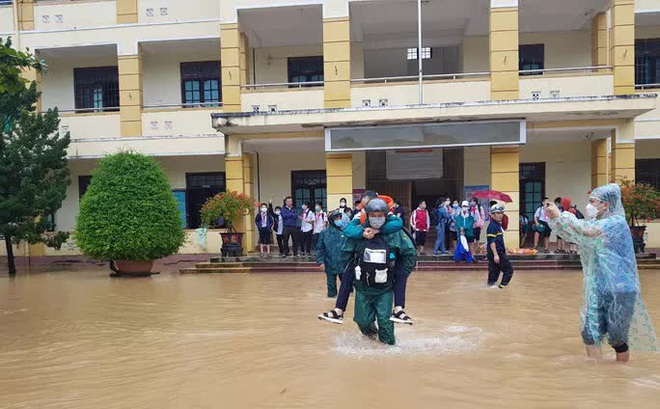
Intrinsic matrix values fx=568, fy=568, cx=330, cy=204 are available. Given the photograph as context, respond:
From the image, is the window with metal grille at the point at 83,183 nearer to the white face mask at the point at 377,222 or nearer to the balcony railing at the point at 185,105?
the balcony railing at the point at 185,105

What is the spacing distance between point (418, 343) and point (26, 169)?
1389 cm

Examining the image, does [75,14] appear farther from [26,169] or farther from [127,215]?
[127,215]

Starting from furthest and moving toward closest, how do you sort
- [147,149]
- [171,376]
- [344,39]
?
[147,149]
[344,39]
[171,376]

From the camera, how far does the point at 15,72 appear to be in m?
7.79

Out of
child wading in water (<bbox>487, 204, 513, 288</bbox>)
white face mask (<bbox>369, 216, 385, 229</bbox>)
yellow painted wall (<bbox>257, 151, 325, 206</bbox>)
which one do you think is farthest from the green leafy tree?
white face mask (<bbox>369, 216, 385, 229</bbox>)

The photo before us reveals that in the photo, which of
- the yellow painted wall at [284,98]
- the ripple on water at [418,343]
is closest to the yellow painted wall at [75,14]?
the yellow painted wall at [284,98]

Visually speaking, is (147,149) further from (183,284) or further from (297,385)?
(297,385)

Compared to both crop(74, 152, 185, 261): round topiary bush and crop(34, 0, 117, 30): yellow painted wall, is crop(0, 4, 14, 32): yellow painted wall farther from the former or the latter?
crop(74, 152, 185, 261): round topiary bush

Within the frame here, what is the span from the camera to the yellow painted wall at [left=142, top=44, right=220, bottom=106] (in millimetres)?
20453

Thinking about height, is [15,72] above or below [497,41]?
below

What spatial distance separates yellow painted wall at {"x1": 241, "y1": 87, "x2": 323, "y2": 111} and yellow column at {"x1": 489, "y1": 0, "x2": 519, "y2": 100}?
5229mm

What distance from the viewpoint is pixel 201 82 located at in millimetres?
20516

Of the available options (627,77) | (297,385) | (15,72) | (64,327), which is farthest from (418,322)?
Answer: (627,77)

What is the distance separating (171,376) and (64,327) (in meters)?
3.39
